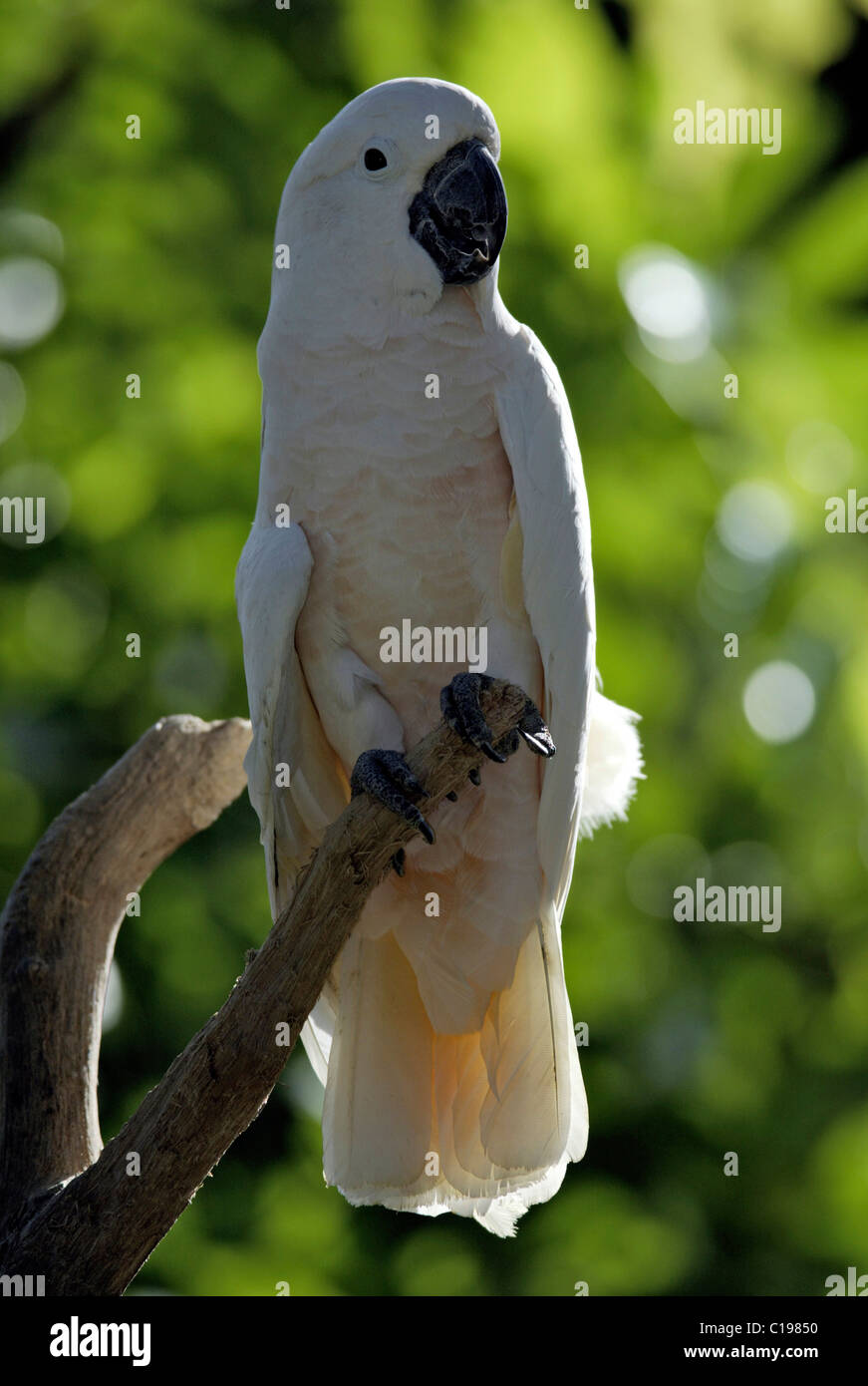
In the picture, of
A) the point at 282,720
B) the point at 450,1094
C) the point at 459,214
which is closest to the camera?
the point at 459,214

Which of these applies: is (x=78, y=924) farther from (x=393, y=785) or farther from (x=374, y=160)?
(x=374, y=160)

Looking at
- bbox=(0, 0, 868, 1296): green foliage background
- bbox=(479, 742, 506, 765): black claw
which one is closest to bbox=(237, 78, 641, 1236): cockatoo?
bbox=(479, 742, 506, 765): black claw

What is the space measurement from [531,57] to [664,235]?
1.41ft

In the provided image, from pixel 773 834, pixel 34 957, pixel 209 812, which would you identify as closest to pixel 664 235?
pixel 773 834

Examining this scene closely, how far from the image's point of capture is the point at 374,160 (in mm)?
1661

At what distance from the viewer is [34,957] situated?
6.08 ft

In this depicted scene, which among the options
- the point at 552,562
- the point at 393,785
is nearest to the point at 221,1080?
the point at 393,785

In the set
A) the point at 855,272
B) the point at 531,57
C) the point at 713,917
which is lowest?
the point at 713,917

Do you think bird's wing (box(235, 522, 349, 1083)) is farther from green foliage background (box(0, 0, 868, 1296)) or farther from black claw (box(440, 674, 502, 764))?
green foliage background (box(0, 0, 868, 1296))

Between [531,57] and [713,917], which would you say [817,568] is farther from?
[531,57]

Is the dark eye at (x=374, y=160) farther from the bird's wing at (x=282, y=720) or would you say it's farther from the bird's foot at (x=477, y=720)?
the bird's foot at (x=477, y=720)

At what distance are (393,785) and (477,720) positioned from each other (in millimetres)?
140

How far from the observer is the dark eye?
165cm

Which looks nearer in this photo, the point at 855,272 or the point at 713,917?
the point at 855,272
